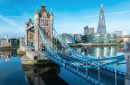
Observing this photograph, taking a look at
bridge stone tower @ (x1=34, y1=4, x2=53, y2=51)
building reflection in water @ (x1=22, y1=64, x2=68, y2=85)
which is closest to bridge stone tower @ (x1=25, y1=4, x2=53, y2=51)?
bridge stone tower @ (x1=34, y1=4, x2=53, y2=51)

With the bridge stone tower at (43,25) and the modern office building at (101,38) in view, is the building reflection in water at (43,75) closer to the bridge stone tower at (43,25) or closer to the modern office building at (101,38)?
the bridge stone tower at (43,25)

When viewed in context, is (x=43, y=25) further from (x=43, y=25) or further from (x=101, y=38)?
(x=101, y=38)

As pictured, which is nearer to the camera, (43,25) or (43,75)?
(43,75)

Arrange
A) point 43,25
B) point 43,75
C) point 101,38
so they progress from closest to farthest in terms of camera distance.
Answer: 1. point 43,75
2. point 43,25
3. point 101,38

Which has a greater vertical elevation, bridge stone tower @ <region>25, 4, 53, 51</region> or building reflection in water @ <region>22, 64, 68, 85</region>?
bridge stone tower @ <region>25, 4, 53, 51</region>

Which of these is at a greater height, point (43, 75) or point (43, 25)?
point (43, 25)

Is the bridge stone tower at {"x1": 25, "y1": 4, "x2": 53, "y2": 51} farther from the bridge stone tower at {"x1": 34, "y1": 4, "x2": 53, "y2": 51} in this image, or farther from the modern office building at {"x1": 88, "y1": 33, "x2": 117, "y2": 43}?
the modern office building at {"x1": 88, "y1": 33, "x2": 117, "y2": 43}

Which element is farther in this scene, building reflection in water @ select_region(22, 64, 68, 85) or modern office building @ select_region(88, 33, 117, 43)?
modern office building @ select_region(88, 33, 117, 43)

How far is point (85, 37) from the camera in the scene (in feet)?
426

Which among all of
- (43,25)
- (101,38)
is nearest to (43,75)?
(43,25)

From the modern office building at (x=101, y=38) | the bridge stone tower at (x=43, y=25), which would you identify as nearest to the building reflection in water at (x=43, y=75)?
the bridge stone tower at (x=43, y=25)

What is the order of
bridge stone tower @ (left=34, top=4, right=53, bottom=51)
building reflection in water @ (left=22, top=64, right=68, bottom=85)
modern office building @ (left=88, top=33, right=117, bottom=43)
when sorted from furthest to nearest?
modern office building @ (left=88, top=33, right=117, bottom=43) → bridge stone tower @ (left=34, top=4, right=53, bottom=51) → building reflection in water @ (left=22, top=64, right=68, bottom=85)

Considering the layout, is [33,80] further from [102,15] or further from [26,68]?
[102,15]

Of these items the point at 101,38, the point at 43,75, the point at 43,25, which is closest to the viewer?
the point at 43,75
